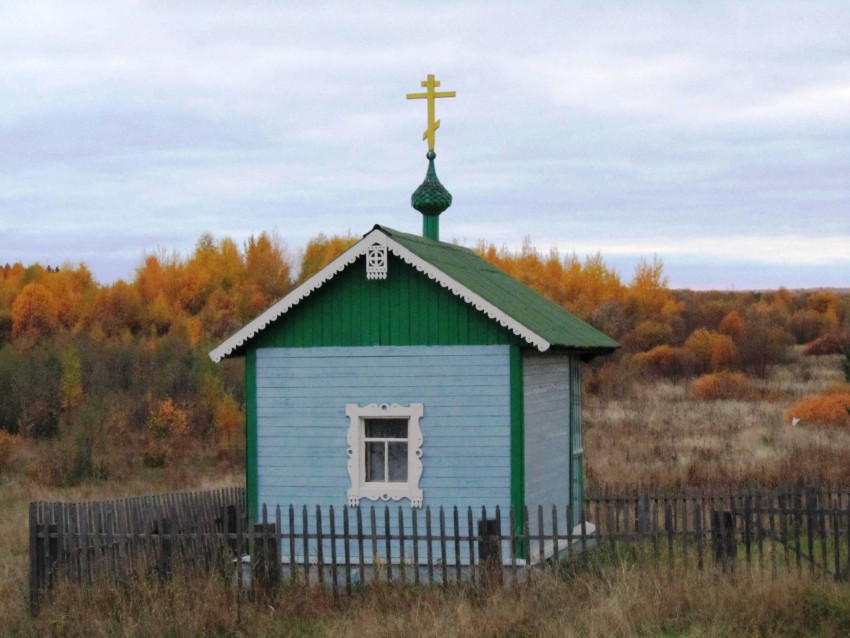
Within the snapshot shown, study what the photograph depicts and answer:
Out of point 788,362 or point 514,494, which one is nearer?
point 514,494

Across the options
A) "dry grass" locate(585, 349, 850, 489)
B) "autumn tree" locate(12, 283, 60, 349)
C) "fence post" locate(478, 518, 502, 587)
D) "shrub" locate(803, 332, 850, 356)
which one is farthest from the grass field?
"shrub" locate(803, 332, 850, 356)

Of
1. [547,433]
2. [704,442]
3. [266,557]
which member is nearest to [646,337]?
[704,442]

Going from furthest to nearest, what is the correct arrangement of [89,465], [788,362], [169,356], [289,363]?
[788,362] → [169,356] → [89,465] → [289,363]

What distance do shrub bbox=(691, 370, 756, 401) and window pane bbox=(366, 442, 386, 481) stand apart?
3293 cm

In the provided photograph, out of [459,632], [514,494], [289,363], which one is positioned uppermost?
[289,363]

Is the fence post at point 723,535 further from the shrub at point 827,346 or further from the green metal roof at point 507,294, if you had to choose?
the shrub at point 827,346

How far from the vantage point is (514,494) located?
13.6 metres

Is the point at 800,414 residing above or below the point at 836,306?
below

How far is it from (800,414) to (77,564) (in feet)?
88.2

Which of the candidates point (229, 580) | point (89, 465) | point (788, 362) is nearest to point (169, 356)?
point (89, 465)

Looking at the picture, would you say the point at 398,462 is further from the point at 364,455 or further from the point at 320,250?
the point at 320,250

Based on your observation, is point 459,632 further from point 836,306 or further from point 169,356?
point 836,306

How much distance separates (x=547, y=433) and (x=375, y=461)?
7.54ft

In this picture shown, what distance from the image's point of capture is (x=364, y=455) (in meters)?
14.2
